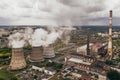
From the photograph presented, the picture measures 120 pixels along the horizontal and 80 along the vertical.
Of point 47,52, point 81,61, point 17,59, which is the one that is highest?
point 17,59

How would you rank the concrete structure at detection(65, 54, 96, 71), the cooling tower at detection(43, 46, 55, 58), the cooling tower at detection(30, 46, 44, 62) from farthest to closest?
the cooling tower at detection(43, 46, 55, 58)
the cooling tower at detection(30, 46, 44, 62)
the concrete structure at detection(65, 54, 96, 71)

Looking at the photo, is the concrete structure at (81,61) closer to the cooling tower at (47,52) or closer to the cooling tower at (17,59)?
the cooling tower at (47,52)

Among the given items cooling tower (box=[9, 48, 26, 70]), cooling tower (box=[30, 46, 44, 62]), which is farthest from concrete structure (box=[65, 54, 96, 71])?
cooling tower (box=[9, 48, 26, 70])

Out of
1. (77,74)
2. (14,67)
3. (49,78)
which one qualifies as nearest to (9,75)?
(14,67)

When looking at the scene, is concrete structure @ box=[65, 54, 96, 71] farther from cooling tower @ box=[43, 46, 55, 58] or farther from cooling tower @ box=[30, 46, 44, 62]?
cooling tower @ box=[30, 46, 44, 62]

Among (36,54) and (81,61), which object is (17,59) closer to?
(36,54)

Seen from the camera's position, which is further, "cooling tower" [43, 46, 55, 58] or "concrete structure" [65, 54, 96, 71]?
"cooling tower" [43, 46, 55, 58]

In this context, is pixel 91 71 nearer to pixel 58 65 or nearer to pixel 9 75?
pixel 58 65

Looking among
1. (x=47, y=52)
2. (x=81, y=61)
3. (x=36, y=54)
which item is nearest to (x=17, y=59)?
(x=36, y=54)

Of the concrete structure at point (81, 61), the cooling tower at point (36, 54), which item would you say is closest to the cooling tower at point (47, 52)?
the cooling tower at point (36, 54)

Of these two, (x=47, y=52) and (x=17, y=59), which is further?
(x=47, y=52)

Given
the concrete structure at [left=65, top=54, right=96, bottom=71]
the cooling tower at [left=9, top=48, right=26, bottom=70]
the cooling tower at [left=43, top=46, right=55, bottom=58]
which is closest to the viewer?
the cooling tower at [left=9, top=48, right=26, bottom=70]
